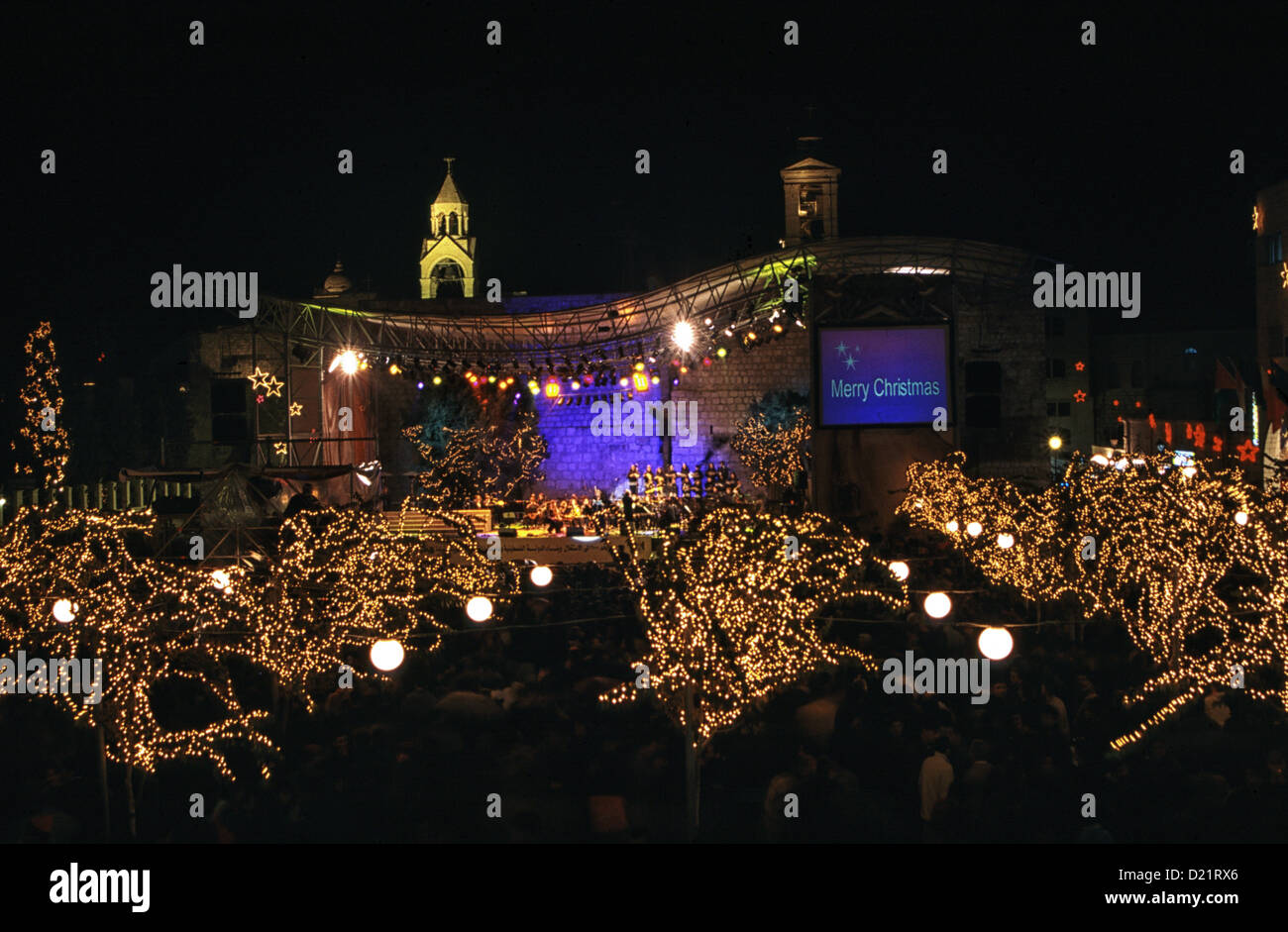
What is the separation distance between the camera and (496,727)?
997 centimetres

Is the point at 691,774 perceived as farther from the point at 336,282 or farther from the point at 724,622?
the point at 336,282

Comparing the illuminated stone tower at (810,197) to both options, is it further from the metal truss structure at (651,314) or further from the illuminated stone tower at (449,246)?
the illuminated stone tower at (449,246)

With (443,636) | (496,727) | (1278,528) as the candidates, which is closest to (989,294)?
(1278,528)

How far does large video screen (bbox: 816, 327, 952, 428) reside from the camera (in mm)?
19703

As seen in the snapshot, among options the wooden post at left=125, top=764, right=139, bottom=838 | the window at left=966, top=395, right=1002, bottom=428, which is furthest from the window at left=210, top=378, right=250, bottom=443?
the wooden post at left=125, top=764, right=139, bottom=838

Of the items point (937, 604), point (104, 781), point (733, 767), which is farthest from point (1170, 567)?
point (104, 781)

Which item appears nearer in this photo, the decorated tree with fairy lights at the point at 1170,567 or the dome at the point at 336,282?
the decorated tree with fairy lights at the point at 1170,567

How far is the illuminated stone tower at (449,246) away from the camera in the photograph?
163ft

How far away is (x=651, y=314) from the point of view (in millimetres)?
22234

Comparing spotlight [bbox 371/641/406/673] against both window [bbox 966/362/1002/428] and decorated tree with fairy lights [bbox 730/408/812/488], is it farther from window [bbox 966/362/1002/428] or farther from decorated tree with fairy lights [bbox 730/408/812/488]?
decorated tree with fairy lights [bbox 730/408/812/488]

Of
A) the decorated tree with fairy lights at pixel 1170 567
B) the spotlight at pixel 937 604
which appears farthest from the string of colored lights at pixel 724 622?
the decorated tree with fairy lights at pixel 1170 567

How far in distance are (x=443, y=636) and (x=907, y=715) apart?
5.38m

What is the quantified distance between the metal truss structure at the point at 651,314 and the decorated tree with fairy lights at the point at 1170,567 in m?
5.27
